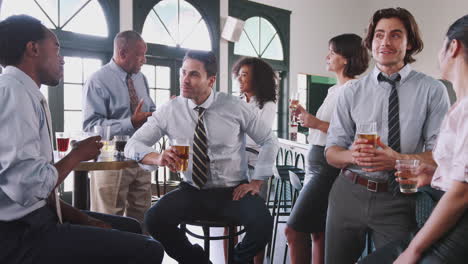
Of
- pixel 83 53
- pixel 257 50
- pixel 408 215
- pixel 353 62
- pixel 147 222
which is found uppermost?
pixel 257 50

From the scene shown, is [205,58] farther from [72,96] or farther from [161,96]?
[161,96]

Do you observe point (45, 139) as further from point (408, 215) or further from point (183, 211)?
point (408, 215)

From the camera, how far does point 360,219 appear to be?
1620 mm

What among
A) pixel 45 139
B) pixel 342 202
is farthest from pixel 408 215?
pixel 45 139

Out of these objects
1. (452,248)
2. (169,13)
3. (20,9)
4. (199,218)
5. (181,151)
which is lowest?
(199,218)

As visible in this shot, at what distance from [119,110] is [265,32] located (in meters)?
4.72

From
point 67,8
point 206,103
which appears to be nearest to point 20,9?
point 67,8

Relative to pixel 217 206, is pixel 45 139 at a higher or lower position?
higher

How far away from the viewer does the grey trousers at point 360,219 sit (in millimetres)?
1557

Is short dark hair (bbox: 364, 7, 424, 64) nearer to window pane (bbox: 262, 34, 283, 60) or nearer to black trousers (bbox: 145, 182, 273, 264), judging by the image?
black trousers (bbox: 145, 182, 273, 264)

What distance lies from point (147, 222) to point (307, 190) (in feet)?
2.97

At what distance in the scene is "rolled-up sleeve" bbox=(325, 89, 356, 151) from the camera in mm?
1755

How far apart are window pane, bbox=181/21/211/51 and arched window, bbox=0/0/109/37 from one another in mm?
1357

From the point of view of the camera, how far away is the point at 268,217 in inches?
76.8
